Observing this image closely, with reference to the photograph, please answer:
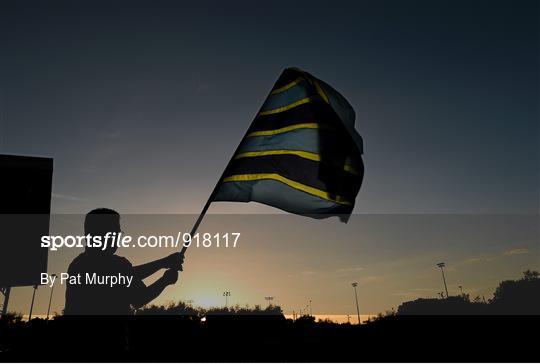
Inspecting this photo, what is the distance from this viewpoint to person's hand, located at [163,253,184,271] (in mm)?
3990

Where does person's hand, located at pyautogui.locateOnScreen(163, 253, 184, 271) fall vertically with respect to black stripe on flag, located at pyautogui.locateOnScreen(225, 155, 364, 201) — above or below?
below

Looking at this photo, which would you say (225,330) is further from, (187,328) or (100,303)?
(100,303)

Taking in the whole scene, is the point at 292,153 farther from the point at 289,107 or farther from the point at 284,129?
the point at 289,107

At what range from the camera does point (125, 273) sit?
3844 millimetres

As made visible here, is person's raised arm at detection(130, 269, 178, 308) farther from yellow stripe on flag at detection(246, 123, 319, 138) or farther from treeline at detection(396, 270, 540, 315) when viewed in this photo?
treeline at detection(396, 270, 540, 315)

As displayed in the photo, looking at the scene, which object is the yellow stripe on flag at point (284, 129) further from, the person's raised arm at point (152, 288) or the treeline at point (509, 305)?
the treeline at point (509, 305)

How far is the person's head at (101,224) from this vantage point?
148 inches

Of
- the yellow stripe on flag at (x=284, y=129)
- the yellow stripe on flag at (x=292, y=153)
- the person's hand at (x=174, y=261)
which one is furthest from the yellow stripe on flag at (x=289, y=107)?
the person's hand at (x=174, y=261)

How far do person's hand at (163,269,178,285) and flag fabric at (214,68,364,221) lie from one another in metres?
1.12

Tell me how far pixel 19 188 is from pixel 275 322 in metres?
41.7

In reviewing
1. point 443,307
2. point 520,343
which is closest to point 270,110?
point 520,343

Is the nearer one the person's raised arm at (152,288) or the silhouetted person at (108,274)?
the silhouetted person at (108,274)

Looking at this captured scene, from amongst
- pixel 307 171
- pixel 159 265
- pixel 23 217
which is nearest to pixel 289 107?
pixel 307 171

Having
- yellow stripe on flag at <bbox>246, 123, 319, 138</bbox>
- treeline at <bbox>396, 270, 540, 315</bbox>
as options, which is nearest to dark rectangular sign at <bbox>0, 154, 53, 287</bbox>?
yellow stripe on flag at <bbox>246, 123, 319, 138</bbox>
